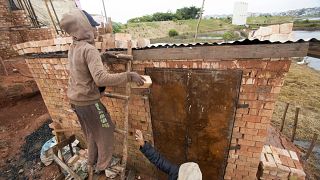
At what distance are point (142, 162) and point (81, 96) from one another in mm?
2119

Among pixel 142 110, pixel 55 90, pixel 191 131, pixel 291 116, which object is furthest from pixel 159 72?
pixel 291 116

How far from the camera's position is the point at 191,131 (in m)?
3.06

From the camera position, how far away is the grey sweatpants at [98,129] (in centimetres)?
251

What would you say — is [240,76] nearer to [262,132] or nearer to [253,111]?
[253,111]

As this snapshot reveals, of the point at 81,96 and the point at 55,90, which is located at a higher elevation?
the point at 81,96

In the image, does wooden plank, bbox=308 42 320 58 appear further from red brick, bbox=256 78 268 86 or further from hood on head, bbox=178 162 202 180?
hood on head, bbox=178 162 202 180

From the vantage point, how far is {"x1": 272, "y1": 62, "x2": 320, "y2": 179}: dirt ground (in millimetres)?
6742

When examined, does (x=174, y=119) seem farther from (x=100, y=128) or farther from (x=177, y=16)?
(x=177, y=16)

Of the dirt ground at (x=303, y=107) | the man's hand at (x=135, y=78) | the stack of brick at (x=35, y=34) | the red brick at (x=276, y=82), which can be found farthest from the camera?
the stack of brick at (x=35, y=34)

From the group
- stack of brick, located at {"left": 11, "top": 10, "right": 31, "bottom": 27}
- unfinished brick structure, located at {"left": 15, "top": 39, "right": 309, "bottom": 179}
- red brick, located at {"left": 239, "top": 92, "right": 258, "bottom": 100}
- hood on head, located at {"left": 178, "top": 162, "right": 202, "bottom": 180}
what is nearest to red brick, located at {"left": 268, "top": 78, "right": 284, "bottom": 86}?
unfinished brick structure, located at {"left": 15, "top": 39, "right": 309, "bottom": 179}

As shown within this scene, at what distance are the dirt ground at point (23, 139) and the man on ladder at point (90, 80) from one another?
2431 millimetres

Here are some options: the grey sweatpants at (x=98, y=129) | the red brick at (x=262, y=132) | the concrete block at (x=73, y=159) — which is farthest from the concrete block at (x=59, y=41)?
the red brick at (x=262, y=132)

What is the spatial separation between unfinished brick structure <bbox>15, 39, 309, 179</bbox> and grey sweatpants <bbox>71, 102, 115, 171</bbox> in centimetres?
73

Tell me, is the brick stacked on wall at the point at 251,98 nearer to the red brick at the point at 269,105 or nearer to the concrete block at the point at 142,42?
the red brick at the point at 269,105
